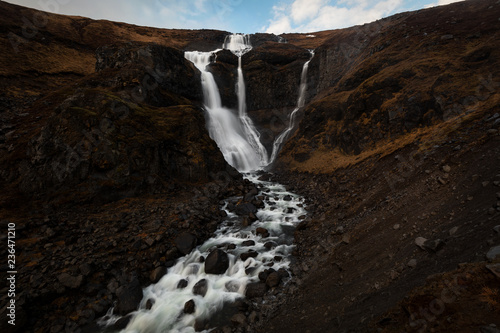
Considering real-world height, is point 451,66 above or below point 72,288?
above

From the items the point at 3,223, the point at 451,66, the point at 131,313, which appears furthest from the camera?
the point at 451,66

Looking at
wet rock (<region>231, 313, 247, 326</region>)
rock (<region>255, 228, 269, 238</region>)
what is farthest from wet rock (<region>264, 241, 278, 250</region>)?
wet rock (<region>231, 313, 247, 326</region>)

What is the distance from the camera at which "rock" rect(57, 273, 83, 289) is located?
7.93 meters

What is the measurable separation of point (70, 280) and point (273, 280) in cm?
816

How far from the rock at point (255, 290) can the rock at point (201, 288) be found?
1822 mm

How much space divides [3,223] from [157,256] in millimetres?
7336

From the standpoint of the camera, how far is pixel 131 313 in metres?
7.81

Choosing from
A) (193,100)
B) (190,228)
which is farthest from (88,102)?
(193,100)

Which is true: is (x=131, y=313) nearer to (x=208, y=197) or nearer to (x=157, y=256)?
(x=157, y=256)

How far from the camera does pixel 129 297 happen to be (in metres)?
8.08

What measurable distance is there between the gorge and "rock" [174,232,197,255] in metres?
0.07

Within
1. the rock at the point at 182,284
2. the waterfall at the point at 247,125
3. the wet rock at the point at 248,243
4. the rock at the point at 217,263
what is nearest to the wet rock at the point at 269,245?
the wet rock at the point at 248,243

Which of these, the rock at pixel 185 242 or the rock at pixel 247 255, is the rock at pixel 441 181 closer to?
the rock at pixel 247 255

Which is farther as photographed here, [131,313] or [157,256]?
[157,256]
